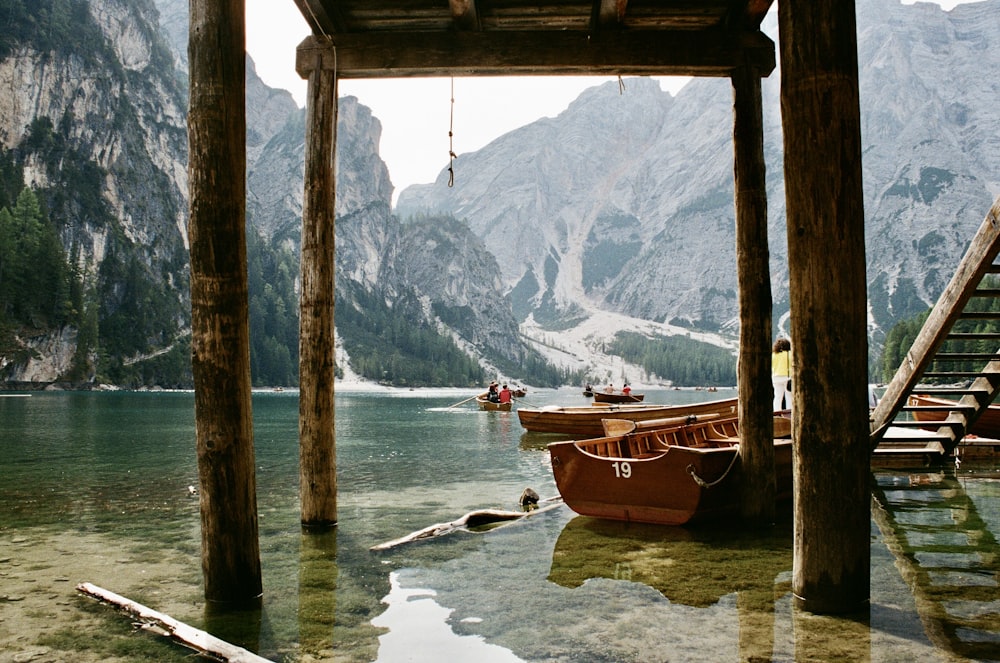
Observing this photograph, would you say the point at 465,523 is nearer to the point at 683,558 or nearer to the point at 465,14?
the point at 683,558

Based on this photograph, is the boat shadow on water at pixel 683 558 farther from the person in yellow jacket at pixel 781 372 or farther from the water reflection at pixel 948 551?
the person in yellow jacket at pixel 781 372

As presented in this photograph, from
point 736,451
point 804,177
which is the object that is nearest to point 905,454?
point 736,451

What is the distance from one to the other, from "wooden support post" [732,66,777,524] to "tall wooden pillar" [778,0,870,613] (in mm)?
3783

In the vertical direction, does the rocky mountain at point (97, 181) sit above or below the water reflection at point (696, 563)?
above

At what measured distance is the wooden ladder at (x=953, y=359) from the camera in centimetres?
745

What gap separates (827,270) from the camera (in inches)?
200

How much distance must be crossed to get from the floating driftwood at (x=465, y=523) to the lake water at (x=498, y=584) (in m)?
0.15

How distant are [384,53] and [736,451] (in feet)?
21.0

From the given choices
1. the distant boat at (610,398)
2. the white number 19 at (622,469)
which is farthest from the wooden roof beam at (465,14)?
the distant boat at (610,398)

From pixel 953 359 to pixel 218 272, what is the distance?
7978mm

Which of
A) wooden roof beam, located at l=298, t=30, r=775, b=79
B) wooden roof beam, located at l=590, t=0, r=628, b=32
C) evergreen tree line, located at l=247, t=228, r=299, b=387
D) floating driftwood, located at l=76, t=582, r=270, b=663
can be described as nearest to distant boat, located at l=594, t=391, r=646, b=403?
wooden roof beam, located at l=298, t=30, r=775, b=79

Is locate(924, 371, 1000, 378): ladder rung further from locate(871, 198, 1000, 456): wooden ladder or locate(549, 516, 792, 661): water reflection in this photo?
locate(549, 516, 792, 661): water reflection

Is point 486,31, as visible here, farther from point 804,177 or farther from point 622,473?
point 622,473

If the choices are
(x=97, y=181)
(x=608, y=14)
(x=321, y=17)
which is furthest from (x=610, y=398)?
(x=97, y=181)
